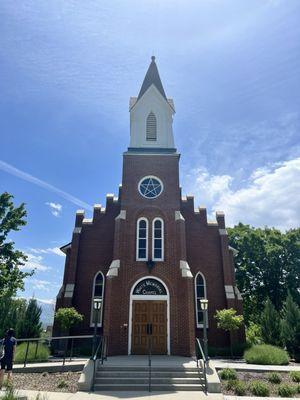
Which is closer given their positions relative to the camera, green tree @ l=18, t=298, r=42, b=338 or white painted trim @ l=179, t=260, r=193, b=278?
white painted trim @ l=179, t=260, r=193, b=278

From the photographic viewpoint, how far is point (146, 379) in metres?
12.3

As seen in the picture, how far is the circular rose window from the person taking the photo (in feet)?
71.0

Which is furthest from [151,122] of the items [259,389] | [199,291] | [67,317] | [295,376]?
[259,389]

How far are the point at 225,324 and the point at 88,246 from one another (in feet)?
34.3

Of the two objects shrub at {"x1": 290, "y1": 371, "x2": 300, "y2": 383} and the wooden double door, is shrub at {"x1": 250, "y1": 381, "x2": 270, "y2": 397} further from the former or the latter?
the wooden double door

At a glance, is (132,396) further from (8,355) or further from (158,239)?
(158,239)

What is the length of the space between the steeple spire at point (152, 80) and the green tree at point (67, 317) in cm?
1611

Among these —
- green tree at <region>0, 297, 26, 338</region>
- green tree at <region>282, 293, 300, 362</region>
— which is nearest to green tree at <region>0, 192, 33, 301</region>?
green tree at <region>0, 297, 26, 338</region>

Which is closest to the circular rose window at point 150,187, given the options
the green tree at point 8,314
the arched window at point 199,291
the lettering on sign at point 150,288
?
the lettering on sign at point 150,288

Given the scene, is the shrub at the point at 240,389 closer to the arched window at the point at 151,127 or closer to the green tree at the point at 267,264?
the arched window at the point at 151,127

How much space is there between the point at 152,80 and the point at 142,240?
13.7m

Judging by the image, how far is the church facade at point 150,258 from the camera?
18016 mm

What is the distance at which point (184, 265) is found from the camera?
19.0m

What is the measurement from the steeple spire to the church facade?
0.12m
